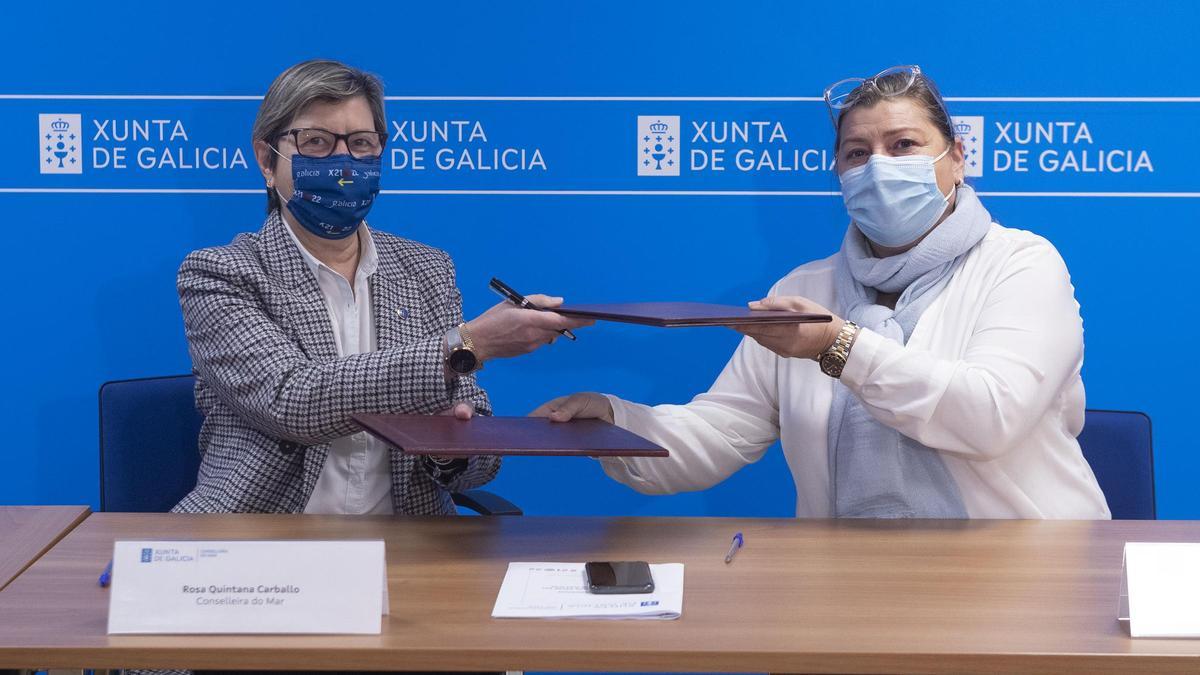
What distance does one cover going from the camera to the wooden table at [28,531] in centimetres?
191

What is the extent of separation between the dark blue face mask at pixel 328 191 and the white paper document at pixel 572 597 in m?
0.90

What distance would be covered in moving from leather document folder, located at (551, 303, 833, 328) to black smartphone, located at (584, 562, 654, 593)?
0.34m

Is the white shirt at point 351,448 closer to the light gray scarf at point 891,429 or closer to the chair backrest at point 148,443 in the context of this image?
the chair backrest at point 148,443

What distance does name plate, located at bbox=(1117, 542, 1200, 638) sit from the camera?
160 cm

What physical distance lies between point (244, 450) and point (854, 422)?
112 cm

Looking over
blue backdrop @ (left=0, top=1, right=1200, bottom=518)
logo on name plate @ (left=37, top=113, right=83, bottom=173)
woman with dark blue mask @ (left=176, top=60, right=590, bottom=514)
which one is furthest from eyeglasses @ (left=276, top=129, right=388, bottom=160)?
logo on name plate @ (left=37, top=113, right=83, bottom=173)

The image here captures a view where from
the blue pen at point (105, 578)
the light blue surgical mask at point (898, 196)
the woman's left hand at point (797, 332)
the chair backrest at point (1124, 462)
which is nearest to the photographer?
the blue pen at point (105, 578)

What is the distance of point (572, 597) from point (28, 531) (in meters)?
0.94

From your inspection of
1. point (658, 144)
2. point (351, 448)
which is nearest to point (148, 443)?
point (351, 448)

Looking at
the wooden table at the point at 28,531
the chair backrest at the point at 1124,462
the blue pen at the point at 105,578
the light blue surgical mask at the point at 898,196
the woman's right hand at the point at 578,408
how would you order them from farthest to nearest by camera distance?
the chair backrest at the point at 1124,462
the light blue surgical mask at the point at 898,196
the woman's right hand at the point at 578,408
the wooden table at the point at 28,531
the blue pen at the point at 105,578

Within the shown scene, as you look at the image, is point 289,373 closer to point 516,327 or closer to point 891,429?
point 516,327

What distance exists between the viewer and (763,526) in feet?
7.09

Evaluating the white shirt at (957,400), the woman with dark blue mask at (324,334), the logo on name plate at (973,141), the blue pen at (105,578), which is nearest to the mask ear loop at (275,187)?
the woman with dark blue mask at (324,334)

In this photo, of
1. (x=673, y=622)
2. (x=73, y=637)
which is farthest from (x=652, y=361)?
(x=73, y=637)
